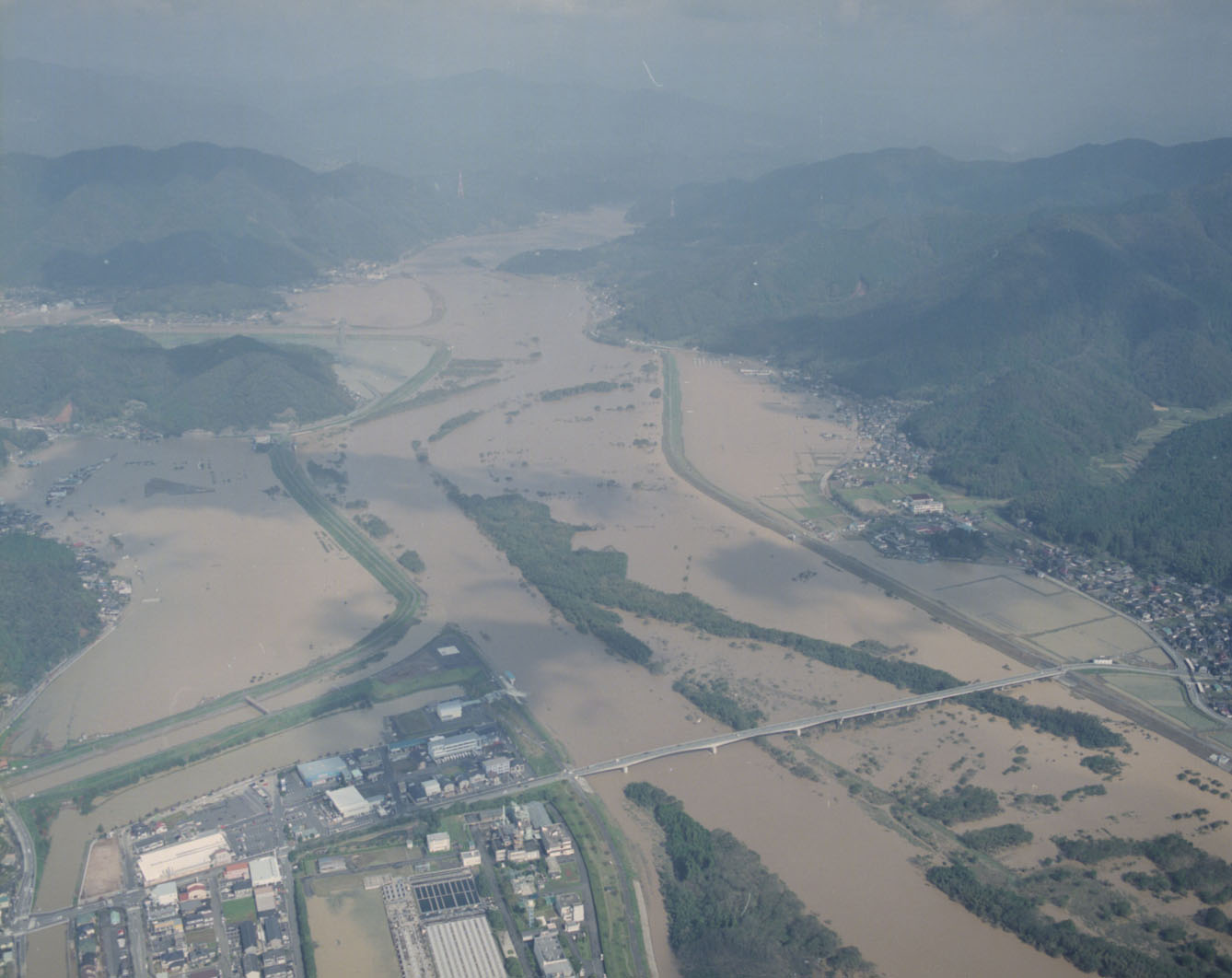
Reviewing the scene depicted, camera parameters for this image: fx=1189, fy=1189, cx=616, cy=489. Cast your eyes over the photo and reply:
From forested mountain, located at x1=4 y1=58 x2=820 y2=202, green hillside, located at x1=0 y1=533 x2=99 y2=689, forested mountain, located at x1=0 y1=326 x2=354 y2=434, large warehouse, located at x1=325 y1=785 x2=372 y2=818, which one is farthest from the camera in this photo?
forested mountain, located at x1=4 y1=58 x2=820 y2=202

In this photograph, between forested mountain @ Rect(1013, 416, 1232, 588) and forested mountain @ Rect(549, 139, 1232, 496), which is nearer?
forested mountain @ Rect(1013, 416, 1232, 588)

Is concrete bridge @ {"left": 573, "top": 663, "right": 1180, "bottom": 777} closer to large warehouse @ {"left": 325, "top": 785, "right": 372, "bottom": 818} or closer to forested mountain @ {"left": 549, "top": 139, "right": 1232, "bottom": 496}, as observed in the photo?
large warehouse @ {"left": 325, "top": 785, "right": 372, "bottom": 818}

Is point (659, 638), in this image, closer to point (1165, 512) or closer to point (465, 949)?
point (465, 949)

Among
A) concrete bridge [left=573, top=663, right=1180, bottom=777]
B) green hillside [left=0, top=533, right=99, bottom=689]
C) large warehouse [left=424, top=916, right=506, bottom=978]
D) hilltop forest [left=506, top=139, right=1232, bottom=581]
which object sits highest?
hilltop forest [left=506, top=139, right=1232, bottom=581]

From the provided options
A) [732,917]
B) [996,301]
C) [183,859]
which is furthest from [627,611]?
[996,301]

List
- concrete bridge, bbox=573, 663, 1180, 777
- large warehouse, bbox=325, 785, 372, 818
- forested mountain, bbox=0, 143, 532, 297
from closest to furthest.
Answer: large warehouse, bbox=325, 785, 372, 818 < concrete bridge, bbox=573, 663, 1180, 777 < forested mountain, bbox=0, 143, 532, 297

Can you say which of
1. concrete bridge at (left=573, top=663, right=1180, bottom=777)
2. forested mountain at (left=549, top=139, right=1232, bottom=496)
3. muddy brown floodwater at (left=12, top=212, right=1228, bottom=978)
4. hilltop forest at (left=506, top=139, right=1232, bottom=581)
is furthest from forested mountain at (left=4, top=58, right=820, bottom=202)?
concrete bridge at (left=573, top=663, right=1180, bottom=777)
